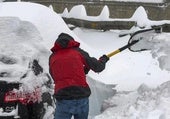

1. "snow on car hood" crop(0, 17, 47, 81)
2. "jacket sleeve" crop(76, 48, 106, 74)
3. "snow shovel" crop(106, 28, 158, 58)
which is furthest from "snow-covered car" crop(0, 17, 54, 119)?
"snow shovel" crop(106, 28, 158, 58)

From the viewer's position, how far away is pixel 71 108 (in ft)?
18.9

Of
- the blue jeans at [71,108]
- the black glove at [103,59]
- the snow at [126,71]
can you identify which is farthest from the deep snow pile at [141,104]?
the blue jeans at [71,108]

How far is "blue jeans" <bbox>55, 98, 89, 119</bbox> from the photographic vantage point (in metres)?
5.75

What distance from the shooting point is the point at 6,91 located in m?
5.87

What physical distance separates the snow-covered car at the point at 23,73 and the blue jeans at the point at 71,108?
37cm

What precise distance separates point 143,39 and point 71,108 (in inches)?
79.5

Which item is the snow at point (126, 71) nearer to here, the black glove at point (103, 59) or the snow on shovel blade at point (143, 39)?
the snow on shovel blade at point (143, 39)

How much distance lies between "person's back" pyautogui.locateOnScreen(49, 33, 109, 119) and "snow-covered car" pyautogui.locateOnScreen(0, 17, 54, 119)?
373 mm

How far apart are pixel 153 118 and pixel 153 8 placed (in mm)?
16766

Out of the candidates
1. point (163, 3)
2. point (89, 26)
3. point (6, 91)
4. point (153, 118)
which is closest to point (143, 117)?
point (153, 118)

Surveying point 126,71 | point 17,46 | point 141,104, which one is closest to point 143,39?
point 141,104

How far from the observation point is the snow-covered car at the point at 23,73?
5867mm

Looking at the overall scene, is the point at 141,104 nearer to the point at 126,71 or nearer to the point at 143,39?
the point at 143,39

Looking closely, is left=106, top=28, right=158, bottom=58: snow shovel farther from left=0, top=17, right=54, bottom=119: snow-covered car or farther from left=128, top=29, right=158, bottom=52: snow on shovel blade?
left=0, top=17, right=54, bottom=119: snow-covered car
